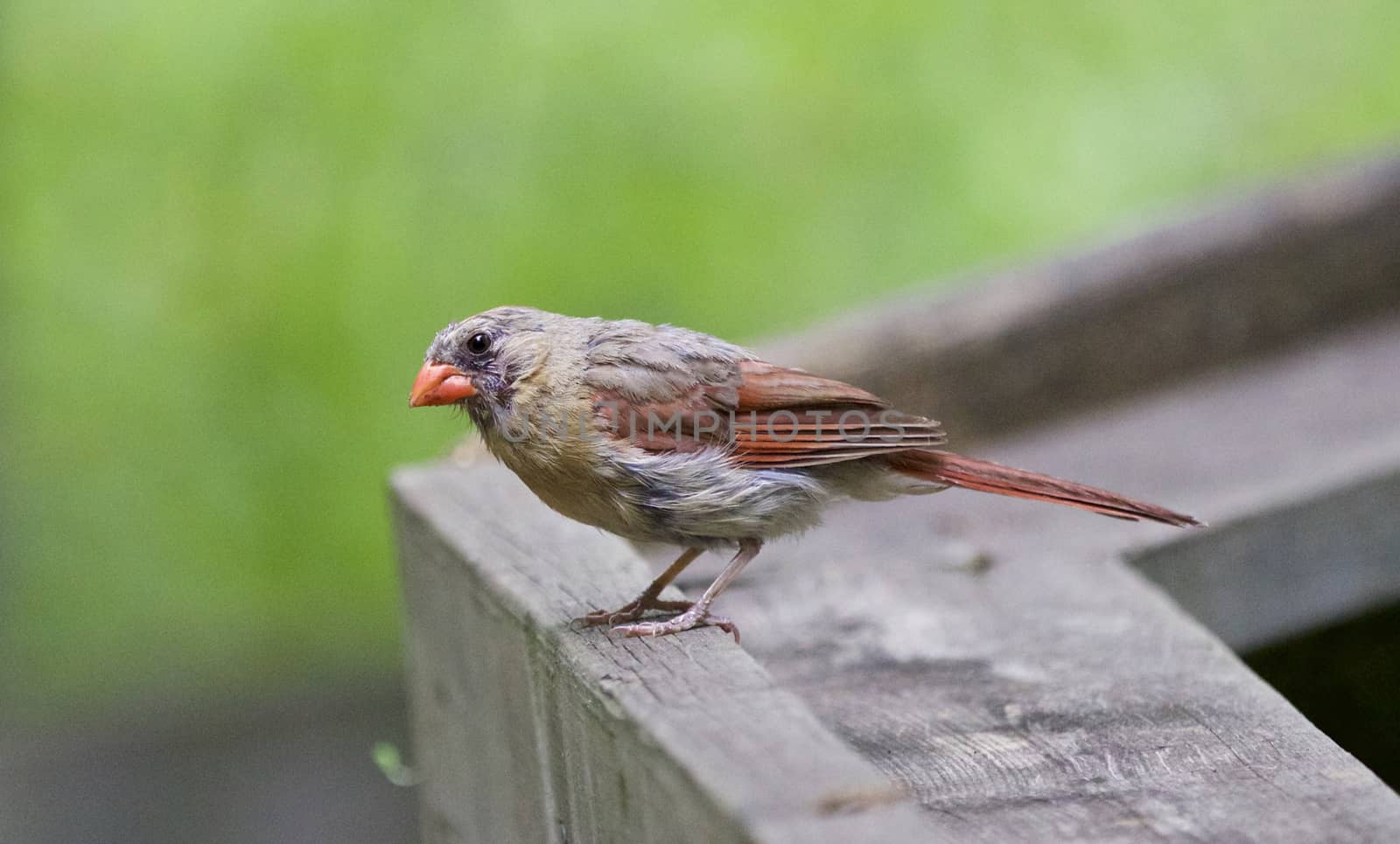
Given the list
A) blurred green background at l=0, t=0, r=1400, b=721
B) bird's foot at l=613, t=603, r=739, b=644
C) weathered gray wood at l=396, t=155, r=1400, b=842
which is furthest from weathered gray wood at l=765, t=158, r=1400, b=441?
blurred green background at l=0, t=0, r=1400, b=721

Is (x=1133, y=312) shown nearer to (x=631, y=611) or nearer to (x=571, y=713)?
(x=631, y=611)

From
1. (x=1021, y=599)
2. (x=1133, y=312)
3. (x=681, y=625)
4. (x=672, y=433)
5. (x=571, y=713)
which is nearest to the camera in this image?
(x=571, y=713)

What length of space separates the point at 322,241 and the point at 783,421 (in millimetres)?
3527

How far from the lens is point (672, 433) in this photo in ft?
8.88

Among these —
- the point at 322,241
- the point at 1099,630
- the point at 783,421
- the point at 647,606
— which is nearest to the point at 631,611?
the point at 647,606

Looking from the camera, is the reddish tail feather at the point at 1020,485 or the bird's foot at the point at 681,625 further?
the reddish tail feather at the point at 1020,485

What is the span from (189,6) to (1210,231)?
365 centimetres

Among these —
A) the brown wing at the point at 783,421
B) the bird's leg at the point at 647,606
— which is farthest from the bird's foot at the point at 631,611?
the brown wing at the point at 783,421

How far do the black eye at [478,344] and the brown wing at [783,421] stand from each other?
30cm

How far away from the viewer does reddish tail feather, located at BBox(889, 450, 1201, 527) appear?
2672mm

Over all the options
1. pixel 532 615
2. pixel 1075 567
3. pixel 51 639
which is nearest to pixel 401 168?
pixel 51 639

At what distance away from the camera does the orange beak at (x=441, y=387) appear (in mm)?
2730

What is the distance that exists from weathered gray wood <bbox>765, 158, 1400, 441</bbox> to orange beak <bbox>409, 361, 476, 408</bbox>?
60.5 inches

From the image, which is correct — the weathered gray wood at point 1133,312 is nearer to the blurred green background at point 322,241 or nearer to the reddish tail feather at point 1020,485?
the reddish tail feather at point 1020,485
